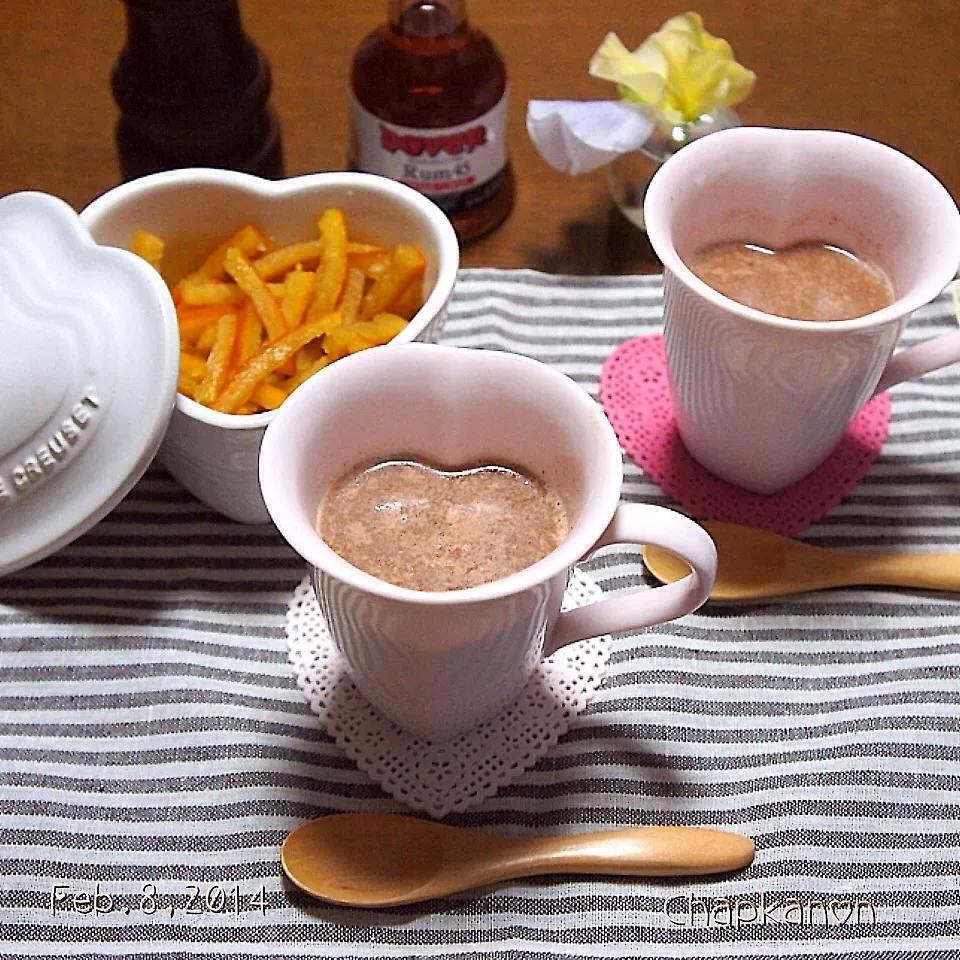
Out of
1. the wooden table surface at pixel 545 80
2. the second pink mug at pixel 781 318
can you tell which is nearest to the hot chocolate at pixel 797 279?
the second pink mug at pixel 781 318

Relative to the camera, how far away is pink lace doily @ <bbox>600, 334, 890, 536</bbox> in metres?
1.11

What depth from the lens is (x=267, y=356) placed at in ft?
3.32

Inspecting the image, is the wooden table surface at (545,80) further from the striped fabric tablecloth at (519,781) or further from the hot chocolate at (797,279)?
the striped fabric tablecloth at (519,781)

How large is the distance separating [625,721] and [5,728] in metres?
0.50

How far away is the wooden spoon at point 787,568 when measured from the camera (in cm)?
103

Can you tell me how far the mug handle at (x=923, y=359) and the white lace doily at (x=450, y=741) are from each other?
351 mm

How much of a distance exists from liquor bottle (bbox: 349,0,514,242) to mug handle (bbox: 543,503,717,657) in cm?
56

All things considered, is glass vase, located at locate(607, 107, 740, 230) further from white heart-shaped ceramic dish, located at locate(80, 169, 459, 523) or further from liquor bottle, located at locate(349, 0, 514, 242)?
white heart-shaped ceramic dish, located at locate(80, 169, 459, 523)

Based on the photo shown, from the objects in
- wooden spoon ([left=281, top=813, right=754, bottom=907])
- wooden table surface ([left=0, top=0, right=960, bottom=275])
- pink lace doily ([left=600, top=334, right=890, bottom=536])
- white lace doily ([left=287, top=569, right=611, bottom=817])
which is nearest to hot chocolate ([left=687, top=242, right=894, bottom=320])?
A: pink lace doily ([left=600, top=334, right=890, bottom=536])

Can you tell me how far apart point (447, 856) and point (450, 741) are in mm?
102

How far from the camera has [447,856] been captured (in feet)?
2.82

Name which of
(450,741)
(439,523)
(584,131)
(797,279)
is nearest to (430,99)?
(584,131)

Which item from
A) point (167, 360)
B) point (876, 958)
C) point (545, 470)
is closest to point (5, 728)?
point (167, 360)

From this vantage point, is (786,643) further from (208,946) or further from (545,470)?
(208,946)
